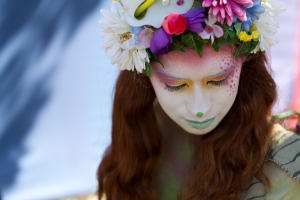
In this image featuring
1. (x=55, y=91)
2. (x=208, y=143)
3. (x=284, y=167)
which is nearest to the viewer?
(x=284, y=167)

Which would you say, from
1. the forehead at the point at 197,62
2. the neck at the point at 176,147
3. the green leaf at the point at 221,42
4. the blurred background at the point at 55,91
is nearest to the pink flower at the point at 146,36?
the forehead at the point at 197,62

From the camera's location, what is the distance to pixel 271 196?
1146mm

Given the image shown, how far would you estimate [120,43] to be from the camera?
3.42 feet

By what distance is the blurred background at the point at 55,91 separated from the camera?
2.07 meters

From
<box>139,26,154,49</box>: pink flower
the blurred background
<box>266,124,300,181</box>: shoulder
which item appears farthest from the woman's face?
the blurred background

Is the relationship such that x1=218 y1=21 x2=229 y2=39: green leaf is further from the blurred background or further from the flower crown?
the blurred background

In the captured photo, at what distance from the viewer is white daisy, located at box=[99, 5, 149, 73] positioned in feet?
3.27

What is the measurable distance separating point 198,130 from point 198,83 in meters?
0.22

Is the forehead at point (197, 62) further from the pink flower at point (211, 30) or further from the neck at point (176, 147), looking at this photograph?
the neck at point (176, 147)

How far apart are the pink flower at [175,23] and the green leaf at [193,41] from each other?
0.14 feet

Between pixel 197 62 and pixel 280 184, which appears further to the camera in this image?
pixel 280 184

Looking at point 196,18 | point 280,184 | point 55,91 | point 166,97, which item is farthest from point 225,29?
point 55,91

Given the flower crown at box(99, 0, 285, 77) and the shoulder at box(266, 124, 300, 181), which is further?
the shoulder at box(266, 124, 300, 181)

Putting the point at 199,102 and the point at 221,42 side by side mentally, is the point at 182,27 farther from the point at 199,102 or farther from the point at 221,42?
the point at 199,102
